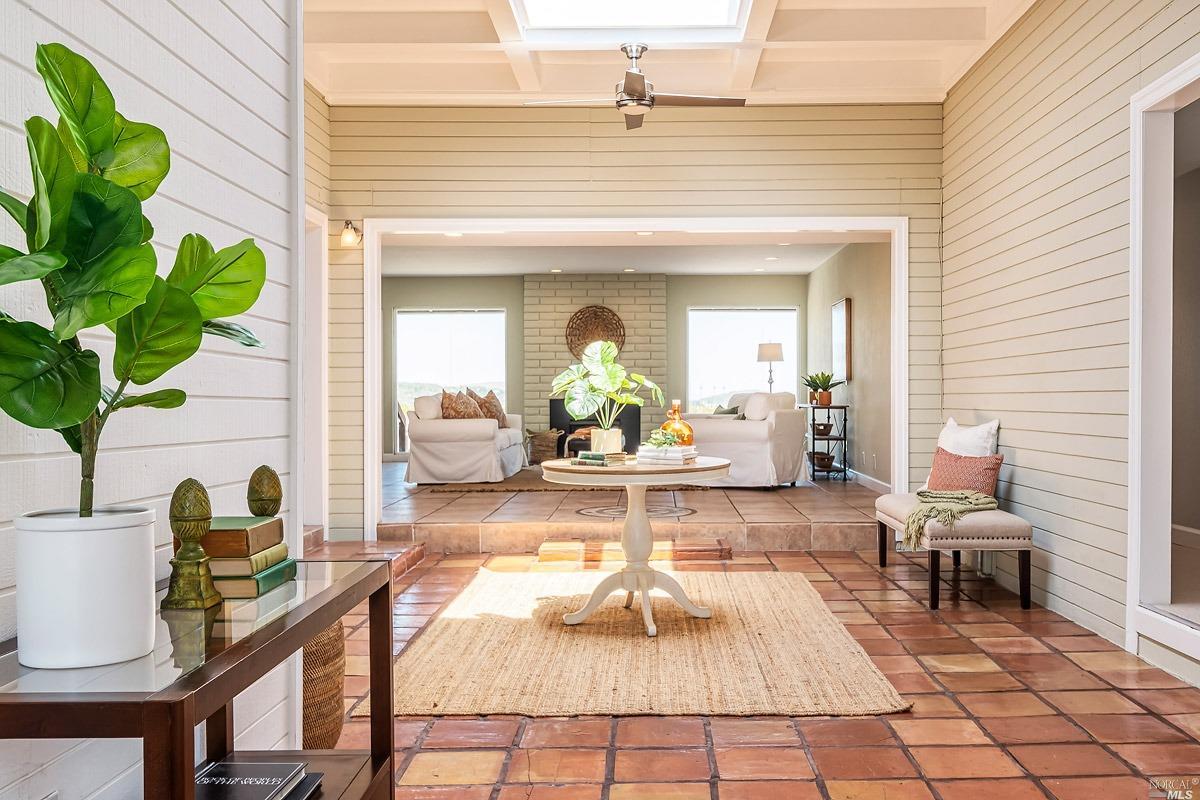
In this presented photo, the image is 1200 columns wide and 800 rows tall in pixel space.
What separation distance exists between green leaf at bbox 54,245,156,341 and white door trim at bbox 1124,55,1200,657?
3662 mm

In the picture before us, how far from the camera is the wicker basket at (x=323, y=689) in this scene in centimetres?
232

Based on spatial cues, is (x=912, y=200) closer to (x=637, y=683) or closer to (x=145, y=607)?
(x=637, y=683)

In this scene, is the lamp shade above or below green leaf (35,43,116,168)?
above

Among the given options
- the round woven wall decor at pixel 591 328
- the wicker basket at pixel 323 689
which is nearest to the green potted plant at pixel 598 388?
the wicker basket at pixel 323 689

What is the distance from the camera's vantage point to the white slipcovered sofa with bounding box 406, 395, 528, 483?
8.33 metres

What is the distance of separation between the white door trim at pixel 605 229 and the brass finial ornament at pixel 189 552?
4.72 meters

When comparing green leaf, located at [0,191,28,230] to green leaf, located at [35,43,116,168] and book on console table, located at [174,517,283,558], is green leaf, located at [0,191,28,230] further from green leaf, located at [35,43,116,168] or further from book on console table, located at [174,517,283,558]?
book on console table, located at [174,517,283,558]

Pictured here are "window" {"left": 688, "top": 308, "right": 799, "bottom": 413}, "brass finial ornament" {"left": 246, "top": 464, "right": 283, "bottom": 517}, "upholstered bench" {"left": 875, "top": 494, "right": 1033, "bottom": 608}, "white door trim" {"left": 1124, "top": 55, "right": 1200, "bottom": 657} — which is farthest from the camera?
"window" {"left": 688, "top": 308, "right": 799, "bottom": 413}

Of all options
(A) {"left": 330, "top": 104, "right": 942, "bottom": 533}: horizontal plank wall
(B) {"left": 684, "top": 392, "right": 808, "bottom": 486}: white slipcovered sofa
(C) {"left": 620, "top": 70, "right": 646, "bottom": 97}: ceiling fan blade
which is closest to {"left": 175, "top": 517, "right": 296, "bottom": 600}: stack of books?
(C) {"left": 620, "top": 70, "right": 646, "bottom": 97}: ceiling fan blade

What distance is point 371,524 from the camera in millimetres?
5883

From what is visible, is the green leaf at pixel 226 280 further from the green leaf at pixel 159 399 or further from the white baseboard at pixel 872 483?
the white baseboard at pixel 872 483

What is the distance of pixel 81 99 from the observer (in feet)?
3.14

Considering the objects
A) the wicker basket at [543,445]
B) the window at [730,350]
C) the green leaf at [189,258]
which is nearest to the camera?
the green leaf at [189,258]

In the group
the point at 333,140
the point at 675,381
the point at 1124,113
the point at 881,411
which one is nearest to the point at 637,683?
the point at 1124,113
